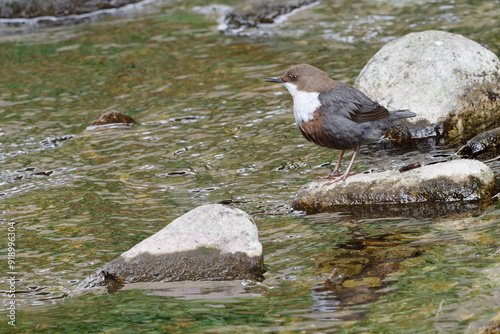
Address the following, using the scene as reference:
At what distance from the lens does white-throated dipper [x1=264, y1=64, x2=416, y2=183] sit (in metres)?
5.62

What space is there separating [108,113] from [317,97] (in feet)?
11.5

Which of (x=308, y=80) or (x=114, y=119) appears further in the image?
(x=114, y=119)

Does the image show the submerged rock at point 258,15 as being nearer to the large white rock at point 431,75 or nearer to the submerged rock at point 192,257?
the large white rock at point 431,75

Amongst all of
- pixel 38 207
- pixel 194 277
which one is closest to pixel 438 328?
pixel 194 277

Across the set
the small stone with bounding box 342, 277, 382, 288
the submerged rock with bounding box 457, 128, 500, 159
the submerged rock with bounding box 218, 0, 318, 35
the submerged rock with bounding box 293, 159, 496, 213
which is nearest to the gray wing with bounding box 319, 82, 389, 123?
the submerged rock with bounding box 293, 159, 496, 213

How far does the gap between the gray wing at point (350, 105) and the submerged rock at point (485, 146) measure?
1.09 meters

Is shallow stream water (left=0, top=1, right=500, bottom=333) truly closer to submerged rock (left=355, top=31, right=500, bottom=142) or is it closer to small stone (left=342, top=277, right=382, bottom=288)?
→ small stone (left=342, top=277, right=382, bottom=288)

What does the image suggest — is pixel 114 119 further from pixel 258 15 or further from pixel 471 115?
pixel 258 15

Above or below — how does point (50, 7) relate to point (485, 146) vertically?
above

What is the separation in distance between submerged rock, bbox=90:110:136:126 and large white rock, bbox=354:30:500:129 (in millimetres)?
2945

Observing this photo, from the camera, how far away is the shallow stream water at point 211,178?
12.7ft

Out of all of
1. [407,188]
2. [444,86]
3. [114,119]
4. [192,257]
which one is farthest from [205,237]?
[114,119]

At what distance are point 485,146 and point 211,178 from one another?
106 inches

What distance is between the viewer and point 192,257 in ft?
14.6
